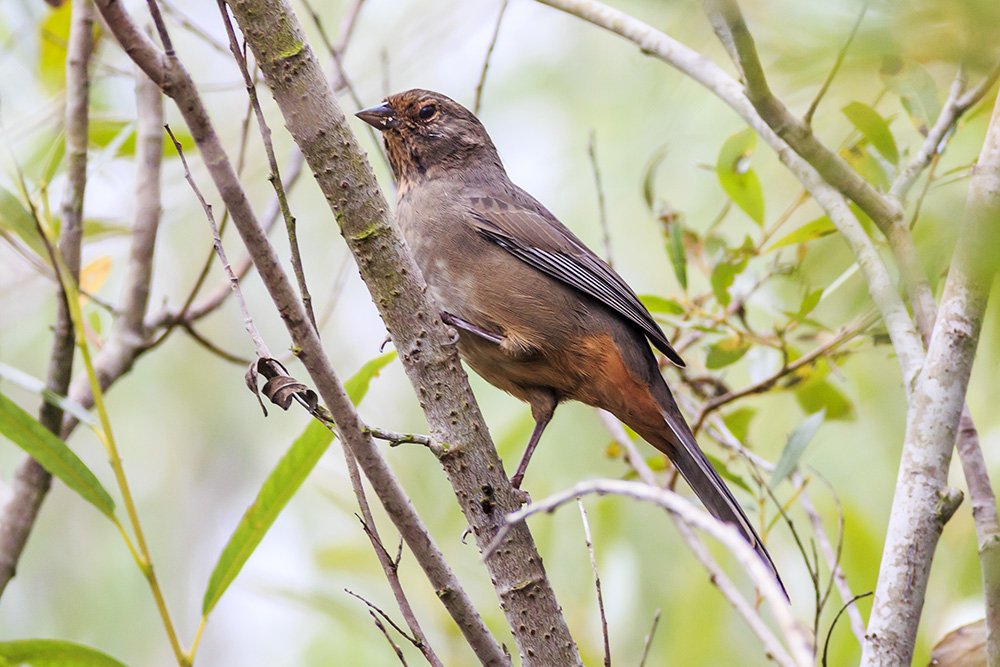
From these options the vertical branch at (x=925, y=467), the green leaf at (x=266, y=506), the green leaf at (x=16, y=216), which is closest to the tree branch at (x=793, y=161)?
the vertical branch at (x=925, y=467)

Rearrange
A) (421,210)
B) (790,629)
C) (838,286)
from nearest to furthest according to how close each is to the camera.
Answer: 1. (790,629)
2. (838,286)
3. (421,210)

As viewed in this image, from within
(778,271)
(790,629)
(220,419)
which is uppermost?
(220,419)

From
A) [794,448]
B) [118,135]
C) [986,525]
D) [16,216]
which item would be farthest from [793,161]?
[118,135]

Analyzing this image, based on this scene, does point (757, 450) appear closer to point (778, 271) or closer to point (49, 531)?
point (778, 271)

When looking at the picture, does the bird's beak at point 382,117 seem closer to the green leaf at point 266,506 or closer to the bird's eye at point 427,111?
the bird's eye at point 427,111

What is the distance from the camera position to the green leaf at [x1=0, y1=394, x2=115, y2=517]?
7.56 ft

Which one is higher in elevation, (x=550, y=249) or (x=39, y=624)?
(x=550, y=249)

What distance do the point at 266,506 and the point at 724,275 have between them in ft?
5.57

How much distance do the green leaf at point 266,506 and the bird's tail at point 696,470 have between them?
A: 1.36 meters

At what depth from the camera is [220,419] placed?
7469mm

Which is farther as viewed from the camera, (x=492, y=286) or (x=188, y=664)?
(x=492, y=286)

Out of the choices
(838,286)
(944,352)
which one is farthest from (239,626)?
(944,352)

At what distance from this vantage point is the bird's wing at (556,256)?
11.7 feet

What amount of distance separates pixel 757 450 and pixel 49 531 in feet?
18.0
